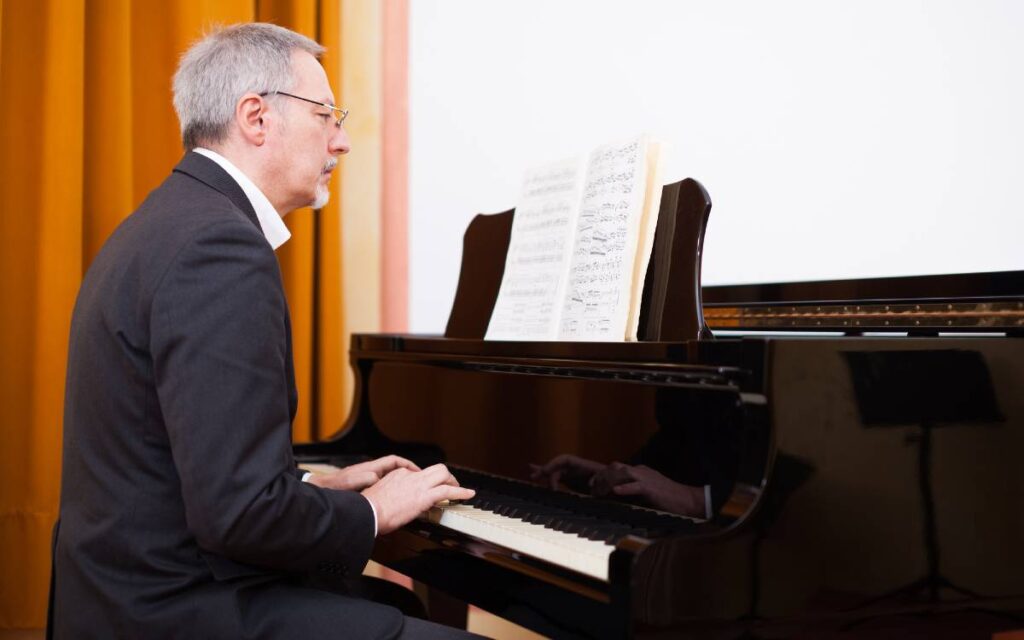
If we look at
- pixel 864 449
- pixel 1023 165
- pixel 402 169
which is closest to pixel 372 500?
pixel 864 449

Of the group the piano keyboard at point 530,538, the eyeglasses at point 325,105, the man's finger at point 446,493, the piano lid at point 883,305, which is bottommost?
the piano keyboard at point 530,538

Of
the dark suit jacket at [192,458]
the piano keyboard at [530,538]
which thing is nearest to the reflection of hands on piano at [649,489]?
the piano keyboard at [530,538]

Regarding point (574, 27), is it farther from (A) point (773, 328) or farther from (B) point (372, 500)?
(B) point (372, 500)

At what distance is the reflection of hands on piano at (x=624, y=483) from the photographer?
1562 millimetres

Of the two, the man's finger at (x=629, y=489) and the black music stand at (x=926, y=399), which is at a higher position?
the black music stand at (x=926, y=399)

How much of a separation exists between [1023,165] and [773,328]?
80 cm

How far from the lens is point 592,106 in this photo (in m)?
3.40

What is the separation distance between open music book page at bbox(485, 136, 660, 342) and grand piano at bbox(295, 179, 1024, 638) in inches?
2.0

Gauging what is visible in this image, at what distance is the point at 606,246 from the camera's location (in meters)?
1.85

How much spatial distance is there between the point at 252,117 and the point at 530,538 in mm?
812

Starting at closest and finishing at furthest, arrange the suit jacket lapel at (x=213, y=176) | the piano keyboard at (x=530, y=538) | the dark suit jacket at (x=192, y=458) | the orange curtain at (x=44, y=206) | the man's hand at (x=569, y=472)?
the dark suit jacket at (x=192, y=458), the piano keyboard at (x=530, y=538), the suit jacket lapel at (x=213, y=176), the man's hand at (x=569, y=472), the orange curtain at (x=44, y=206)

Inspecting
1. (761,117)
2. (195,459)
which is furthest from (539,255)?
(761,117)

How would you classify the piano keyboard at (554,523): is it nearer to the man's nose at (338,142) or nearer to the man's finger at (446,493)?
the man's finger at (446,493)

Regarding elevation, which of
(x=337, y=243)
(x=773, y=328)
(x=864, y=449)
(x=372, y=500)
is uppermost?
(x=337, y=243)
